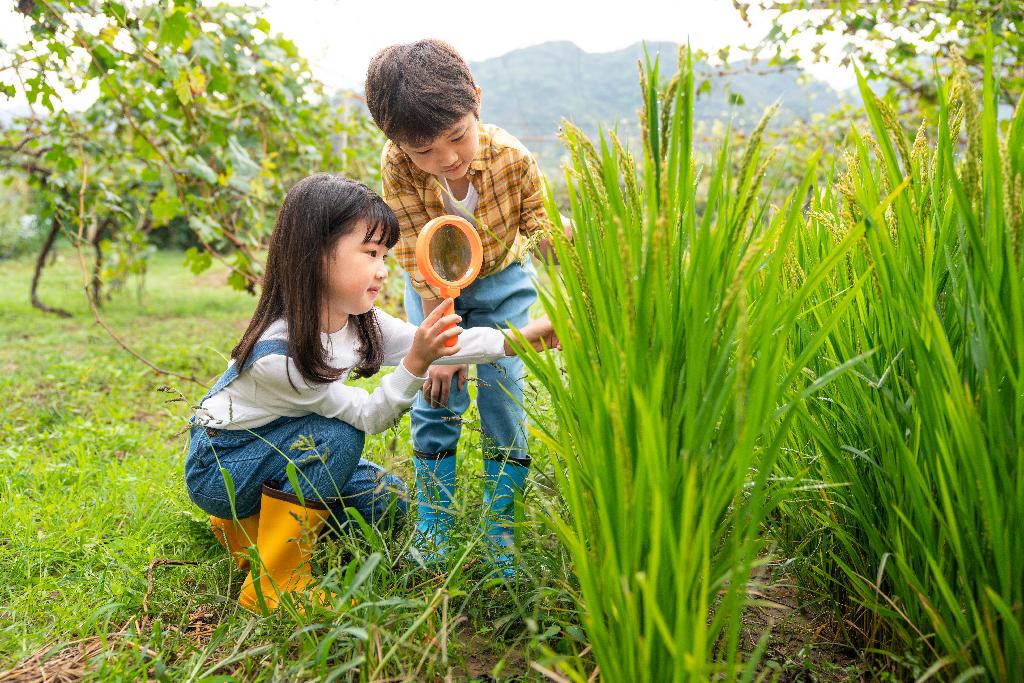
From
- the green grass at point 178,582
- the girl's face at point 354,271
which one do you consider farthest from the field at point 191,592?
the girl's face at point 354,271

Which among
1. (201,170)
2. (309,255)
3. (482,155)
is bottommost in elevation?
(309,255)

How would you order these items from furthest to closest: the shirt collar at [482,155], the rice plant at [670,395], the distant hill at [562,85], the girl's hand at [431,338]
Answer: the distant hill at [562,85], the shirt collar at [482,155], the girl's hand at [431,338], the rice plant at [670,395]

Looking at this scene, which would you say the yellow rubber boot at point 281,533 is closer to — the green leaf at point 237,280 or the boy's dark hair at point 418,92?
the boy's dark hair at point 418,92

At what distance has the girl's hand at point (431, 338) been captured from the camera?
1.85 m

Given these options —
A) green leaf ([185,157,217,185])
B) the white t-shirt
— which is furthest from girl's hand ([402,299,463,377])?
green leaf ([185,157,217,185])

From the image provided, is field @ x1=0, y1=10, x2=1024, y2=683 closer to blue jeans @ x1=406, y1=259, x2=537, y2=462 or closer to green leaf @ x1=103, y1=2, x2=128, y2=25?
blue jeans @ x1=406, y1=259, x2=537, y2=462

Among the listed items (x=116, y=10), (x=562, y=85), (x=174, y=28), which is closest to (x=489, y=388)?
(x=174, y=28)

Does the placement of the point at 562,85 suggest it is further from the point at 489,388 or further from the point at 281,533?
the point at 281,533

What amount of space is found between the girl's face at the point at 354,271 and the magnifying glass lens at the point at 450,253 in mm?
181

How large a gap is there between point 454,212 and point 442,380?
514 millimetres

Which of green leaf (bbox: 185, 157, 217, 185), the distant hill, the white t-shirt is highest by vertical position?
the distant hill

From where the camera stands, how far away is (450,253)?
1989mm

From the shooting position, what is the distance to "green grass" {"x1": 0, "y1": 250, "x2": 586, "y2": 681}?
4.57 ft

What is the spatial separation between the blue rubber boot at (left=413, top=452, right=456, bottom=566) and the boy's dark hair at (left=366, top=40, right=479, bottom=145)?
0.87 m
